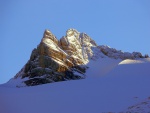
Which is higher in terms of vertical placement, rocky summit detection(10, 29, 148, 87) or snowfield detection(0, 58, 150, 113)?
rocky summit detection(10, 29, 148, 87)

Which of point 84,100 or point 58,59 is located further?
point 58,59

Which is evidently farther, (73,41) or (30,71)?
(73,41)

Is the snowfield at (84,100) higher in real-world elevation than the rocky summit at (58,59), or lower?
lower

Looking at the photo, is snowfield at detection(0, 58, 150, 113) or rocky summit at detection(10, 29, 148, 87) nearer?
snowfield at detection(0, 58, 150, 113)

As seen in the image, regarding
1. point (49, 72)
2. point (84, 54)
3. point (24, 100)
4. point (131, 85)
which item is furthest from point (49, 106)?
point (84, 54)

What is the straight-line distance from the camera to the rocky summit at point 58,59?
3853 cm

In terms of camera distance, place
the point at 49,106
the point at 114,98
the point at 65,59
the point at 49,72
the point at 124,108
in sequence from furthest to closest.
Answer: the point at 65,59, the point at 49,72, the point at 114,98, the point at 49,106, the point at 124,108

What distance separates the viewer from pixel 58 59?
41.5m

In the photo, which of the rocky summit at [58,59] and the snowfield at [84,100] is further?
the rocky summit at [58,59]

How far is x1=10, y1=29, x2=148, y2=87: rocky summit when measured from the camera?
1517 inches

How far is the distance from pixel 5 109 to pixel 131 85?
11.4m

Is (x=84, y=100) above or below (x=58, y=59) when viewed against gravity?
below

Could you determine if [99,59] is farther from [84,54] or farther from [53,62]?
[53,62]

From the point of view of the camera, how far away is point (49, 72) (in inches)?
1513
